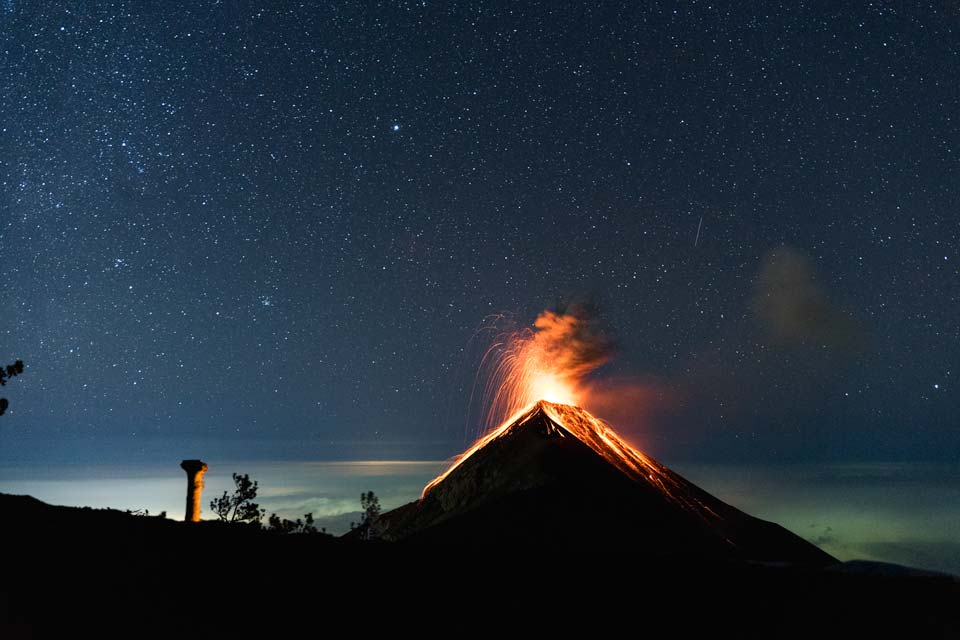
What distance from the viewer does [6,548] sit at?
9430mm

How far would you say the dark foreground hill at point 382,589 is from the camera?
8.64 meters

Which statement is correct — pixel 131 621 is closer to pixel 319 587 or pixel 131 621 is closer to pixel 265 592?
pixel 265 592

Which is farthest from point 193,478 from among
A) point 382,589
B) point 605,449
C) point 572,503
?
point 605,449

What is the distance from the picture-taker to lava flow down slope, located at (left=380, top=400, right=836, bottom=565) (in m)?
56.6

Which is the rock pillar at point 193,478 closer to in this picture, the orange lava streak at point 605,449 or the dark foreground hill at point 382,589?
the dark foreground hill at point 382,589

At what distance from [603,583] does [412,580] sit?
9.78 feet

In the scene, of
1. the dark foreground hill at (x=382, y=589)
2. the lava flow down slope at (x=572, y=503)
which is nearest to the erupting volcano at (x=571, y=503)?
the lava flow down slope at (x=572, y=503)

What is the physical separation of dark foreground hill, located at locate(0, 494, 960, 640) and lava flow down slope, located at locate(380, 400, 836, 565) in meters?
38.1

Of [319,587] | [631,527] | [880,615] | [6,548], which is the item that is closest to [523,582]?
[319,587]

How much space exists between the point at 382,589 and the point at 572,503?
53579mm

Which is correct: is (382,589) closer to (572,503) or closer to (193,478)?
(193,478)

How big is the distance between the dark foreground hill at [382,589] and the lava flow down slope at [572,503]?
1499 inches

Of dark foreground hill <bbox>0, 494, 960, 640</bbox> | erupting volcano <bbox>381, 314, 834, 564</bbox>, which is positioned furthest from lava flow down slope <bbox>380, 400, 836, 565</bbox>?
dark foreground hill <bbox>0, 494, 960, 640</bbox>

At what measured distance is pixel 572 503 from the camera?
61344 millimetres
